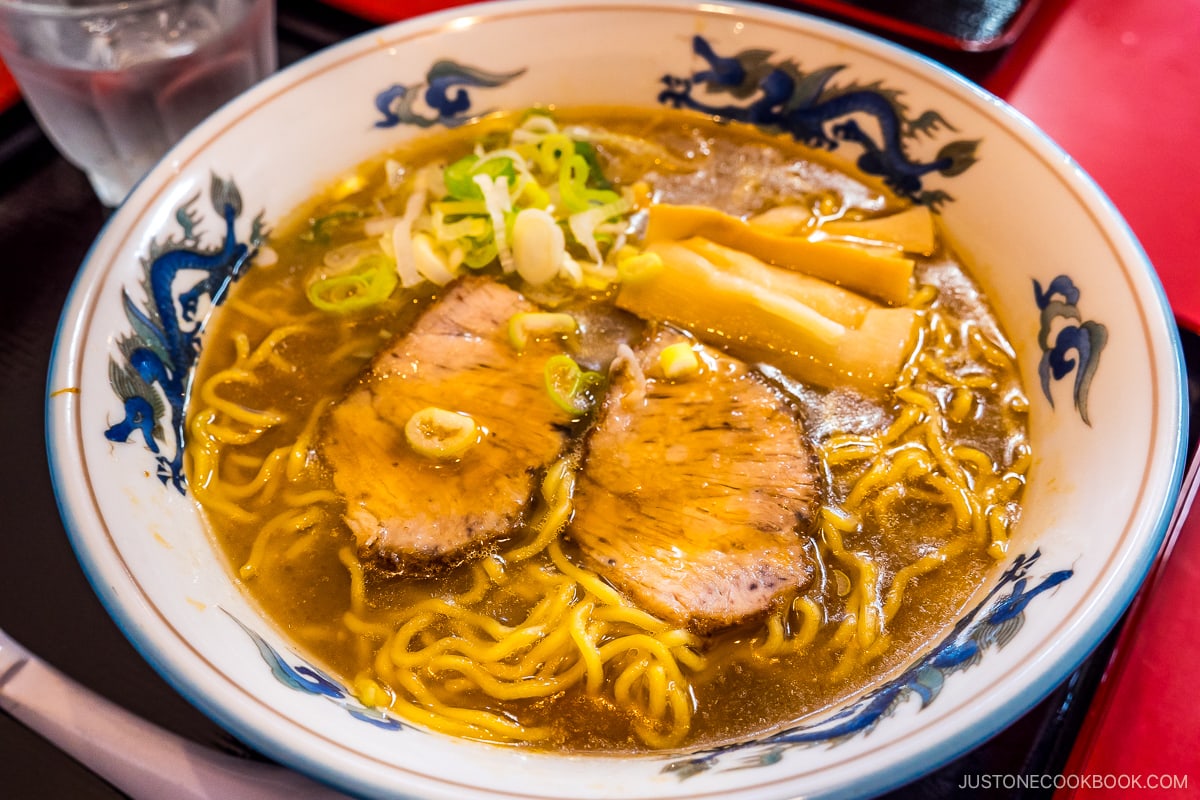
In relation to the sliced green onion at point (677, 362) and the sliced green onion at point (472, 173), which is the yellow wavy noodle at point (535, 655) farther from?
the sliced green onion at point (472, 173)

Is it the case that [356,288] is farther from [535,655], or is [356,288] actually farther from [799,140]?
[799,140]

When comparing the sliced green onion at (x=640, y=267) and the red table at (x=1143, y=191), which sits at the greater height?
the red table at (x=1143, y=191)

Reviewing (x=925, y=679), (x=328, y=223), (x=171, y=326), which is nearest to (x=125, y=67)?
(x=328, y=223)

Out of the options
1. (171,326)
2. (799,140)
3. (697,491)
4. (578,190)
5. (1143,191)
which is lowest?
(171,326)

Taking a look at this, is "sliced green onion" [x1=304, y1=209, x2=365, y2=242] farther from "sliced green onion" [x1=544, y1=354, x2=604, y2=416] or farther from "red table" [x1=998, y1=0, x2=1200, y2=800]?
"red table" [x1=998, y1=0, x2=1200, y2=800]

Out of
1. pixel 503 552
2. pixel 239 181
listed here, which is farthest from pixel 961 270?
pixel 239 181

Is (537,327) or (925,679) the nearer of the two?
(925,679)

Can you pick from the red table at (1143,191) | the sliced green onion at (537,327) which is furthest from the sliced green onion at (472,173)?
the red table at (1143,191)

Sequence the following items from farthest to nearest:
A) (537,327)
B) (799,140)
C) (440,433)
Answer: (799,140)
(537,327)
(440,433)
